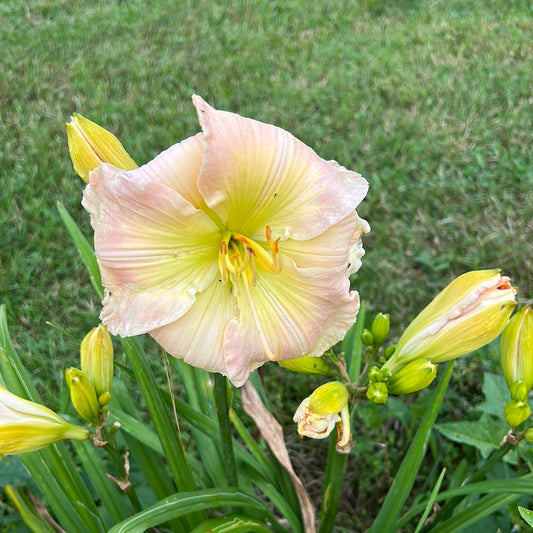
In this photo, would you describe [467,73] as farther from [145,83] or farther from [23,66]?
[23,66]

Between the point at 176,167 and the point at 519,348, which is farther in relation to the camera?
the point at 519,348

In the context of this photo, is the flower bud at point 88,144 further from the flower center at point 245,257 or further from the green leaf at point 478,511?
the green leaf at point 478,511

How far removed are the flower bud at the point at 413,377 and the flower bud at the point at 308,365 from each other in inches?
4.4

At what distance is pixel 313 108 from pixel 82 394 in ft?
7.95

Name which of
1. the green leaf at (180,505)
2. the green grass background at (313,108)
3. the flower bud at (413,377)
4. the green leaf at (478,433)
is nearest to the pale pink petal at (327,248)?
the flower bud at (413,377)

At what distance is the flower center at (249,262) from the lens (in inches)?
33.3

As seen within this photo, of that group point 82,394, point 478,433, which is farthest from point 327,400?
point 478,433

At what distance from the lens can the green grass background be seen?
7.89 feet

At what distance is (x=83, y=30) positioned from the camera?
11.9 ft

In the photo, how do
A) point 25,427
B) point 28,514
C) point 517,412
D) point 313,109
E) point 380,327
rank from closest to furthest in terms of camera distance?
point 25,427 → point 517,412 → point 380,327 → point 28,514 → point 313,109

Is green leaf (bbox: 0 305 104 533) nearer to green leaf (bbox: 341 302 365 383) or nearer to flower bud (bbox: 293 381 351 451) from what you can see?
Result: flower bud (bbox: 293 381 351 451)

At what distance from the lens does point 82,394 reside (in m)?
0.95

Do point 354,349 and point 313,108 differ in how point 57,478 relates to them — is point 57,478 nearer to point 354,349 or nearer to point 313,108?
point 354,349

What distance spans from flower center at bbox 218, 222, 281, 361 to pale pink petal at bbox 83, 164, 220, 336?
0.03 metres
